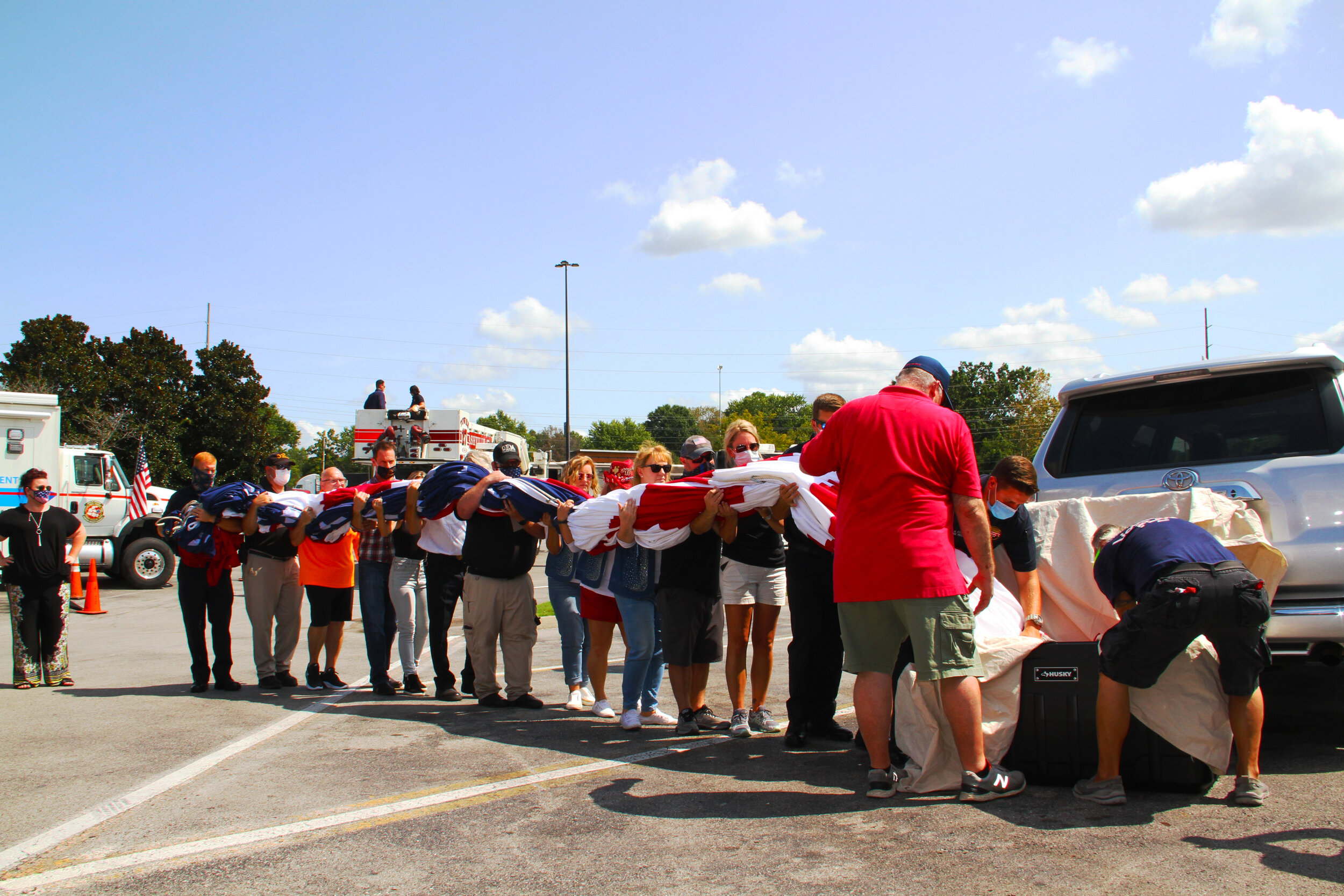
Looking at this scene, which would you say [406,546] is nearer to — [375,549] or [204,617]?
[375,549]

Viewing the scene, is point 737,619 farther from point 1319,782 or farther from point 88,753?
point 88,753

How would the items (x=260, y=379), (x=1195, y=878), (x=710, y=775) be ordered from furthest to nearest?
(x=260, y=379) → (x=710, y=775) → (x=1195, y=878)

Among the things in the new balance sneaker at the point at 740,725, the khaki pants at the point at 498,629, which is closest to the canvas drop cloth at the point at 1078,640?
the new balance sneaker at the point at 740,725

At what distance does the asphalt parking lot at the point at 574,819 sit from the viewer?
132 inches

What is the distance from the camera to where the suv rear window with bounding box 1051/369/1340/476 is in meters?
5.00

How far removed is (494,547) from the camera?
6895 millimetres

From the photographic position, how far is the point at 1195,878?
3.21 m

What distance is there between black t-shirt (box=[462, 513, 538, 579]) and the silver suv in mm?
3732

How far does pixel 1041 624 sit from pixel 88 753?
5.57m

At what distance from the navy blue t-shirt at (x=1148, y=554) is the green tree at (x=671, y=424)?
11312cm

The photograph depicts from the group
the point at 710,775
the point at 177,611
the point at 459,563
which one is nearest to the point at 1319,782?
the point at 710,775

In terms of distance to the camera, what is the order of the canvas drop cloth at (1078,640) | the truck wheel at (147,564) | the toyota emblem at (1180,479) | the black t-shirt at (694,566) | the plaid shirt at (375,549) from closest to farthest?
1. the canvas drop cloth at (1078,640)
2. the toyota emblem at (1180,479)
3. the black t-shirt at (694,566)
4. the plaid shirt at (375,549)
5. the truck wheel at (147,564)

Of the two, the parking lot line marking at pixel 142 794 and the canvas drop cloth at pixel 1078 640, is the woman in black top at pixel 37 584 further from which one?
the canvas drop cloth at pixel 1078 640

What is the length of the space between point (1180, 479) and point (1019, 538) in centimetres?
101
